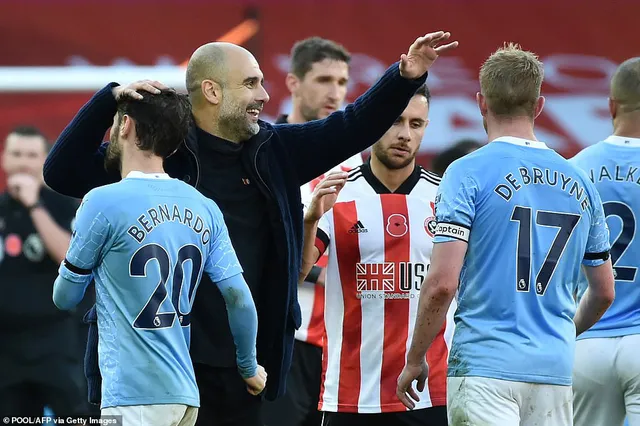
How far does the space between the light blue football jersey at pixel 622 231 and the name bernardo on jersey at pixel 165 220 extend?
1834 millimetres

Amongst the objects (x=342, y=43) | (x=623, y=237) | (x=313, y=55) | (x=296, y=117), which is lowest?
(x=623, y=237)

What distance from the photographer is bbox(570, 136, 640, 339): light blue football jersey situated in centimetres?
482

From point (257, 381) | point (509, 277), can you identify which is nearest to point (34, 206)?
point (257, 381)

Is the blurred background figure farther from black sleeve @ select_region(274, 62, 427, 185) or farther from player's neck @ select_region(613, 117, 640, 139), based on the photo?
black sleeve @ select_region(274, 62, 427, 185)

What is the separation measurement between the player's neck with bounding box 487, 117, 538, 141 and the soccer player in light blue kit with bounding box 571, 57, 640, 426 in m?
0.83

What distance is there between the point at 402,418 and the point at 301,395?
1385mm

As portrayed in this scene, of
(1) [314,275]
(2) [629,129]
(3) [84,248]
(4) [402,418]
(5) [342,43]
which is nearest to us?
(3) [84,248]

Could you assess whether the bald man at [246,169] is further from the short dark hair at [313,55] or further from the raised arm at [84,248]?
the short dark hair at [313,55]

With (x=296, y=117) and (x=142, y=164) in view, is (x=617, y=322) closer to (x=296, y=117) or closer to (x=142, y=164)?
(x=142, y=164)

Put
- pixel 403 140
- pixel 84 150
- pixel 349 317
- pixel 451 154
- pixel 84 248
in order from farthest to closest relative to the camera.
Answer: pixel 451 154 → pixel 403 140 → pixel 349 317 → pixel 84 150 → pixel 84 248

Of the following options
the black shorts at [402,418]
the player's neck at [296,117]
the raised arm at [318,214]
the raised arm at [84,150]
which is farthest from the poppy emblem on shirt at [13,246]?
the black shorts at [402,418]

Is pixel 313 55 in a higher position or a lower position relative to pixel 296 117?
higher

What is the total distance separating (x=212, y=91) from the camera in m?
4.57

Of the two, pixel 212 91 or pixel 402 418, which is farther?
pixel 402 418
